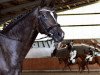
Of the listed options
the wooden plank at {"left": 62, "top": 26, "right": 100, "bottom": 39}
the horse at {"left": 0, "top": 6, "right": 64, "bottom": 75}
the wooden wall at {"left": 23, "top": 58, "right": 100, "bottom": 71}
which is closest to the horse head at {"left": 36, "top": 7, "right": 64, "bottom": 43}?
the horse at {"left": 0, "top": 6, "right": 64, "bottom": 75}

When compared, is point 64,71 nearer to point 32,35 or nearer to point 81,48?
point 81,48

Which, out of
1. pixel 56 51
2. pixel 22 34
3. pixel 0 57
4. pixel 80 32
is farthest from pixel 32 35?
pixel 80 32

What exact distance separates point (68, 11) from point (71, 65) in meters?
2.22

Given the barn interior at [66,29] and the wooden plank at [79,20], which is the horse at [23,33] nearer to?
the barn interior at [66,29]

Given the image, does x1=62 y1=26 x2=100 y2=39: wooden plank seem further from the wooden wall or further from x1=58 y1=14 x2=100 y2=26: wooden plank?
the wooden wall

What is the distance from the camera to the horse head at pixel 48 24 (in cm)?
326

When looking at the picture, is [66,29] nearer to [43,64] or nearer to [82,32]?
[82,32]

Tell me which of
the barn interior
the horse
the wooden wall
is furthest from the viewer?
the wooden wall

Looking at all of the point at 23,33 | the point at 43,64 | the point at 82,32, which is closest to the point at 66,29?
the point at 82,32

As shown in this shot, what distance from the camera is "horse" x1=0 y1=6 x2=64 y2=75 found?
3.18m

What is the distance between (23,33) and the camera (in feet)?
10.9

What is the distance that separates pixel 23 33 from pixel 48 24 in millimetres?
304

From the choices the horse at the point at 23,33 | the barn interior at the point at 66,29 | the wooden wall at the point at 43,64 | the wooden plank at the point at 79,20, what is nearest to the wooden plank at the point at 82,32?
the barn interior at the point at 66,29

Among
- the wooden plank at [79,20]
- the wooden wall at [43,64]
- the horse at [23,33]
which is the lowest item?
the wooden wall at [43,64]
